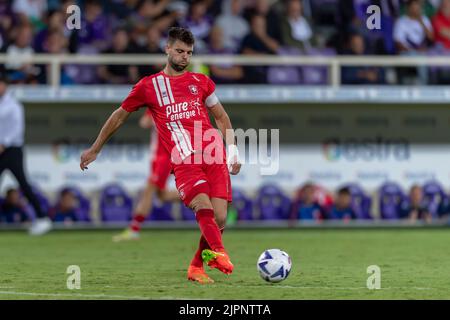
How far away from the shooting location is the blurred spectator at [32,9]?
1980cm

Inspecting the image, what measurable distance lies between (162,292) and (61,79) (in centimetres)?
1081

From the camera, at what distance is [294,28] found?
64.2 ft

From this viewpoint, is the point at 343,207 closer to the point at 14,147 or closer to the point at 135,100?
the point at 14,147

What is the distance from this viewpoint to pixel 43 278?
9992mm

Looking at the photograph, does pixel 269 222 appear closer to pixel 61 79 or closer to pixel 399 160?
pixel 399 160

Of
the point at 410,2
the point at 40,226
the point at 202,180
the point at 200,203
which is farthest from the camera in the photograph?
the point at 410,2

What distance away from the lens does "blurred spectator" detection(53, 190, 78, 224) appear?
1811cm

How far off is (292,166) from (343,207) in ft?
3.75

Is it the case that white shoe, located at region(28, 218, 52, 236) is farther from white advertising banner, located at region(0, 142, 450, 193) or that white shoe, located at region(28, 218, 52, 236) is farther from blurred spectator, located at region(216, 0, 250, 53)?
blurred spectator, located at region(216, 0, 250, 53)

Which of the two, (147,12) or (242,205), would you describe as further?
(147,12)

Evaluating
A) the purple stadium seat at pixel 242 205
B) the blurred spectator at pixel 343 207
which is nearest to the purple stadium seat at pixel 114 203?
the purple stadium seat at pixel 242 205

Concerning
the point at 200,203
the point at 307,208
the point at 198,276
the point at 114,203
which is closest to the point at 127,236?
the point at 114,203

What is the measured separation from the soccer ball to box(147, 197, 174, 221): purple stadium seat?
925 centimetres
